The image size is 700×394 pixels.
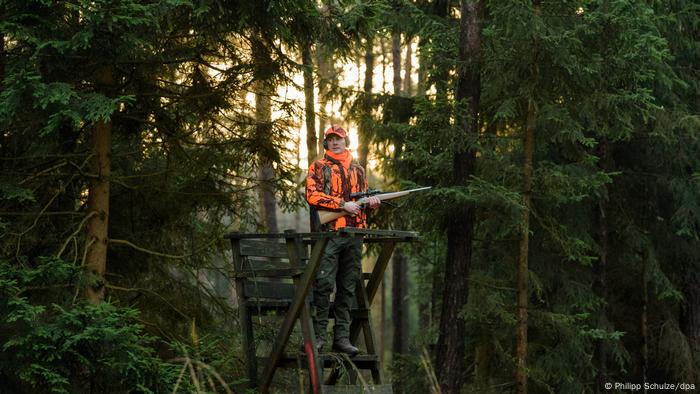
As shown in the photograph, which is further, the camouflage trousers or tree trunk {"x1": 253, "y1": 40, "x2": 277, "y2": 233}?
tree trunk {"x1": 253, "y1": 40, "x2": 277, "y2": 233}

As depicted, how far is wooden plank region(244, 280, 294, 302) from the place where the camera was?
28.9 ft

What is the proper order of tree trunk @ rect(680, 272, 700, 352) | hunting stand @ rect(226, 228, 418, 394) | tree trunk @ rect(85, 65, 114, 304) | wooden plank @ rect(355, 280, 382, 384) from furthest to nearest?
1. tree trunk @ rect(680, 272, 700, 352)
2. tree trunk @ rect(85, 65, 114, 304)
3. wooden plank @ rect(355, 280, 382, 384)
4. hunting stand @ rect(226, 228, 418, 394)

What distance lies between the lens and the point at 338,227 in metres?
8.11

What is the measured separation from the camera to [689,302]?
680 inches

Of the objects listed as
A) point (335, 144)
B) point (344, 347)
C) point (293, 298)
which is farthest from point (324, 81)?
point (344, 347)

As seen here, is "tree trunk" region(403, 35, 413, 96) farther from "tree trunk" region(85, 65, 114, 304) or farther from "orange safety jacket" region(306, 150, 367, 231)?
"orange safety jacket" region(306, 150, 367, 231)

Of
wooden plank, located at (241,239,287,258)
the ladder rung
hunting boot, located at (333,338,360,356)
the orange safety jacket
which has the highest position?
the orange safety jacket

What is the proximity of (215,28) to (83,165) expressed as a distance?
6.69 feet

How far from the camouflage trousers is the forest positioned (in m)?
1.13

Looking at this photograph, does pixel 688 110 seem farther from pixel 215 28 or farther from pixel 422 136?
pixel 215 28

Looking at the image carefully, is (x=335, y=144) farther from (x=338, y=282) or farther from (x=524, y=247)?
(x=524, y=247)

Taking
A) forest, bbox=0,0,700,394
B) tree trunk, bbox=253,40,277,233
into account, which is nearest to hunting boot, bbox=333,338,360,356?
forest, bbox=0,0,700,394

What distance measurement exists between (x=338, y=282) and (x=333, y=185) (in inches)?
37.5

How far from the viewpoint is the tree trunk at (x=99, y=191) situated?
9312 mm
